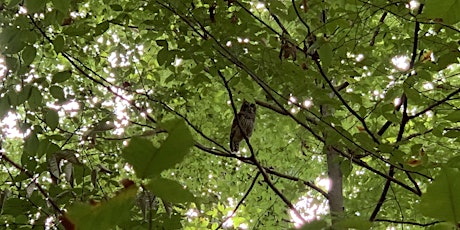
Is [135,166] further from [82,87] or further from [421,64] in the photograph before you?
[82,87]

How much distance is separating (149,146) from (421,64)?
1.79m

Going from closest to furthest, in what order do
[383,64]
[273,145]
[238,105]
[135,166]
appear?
[135,166] → [383,64] → [238,105] → [273,145]

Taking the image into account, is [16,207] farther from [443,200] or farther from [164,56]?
[443,200]

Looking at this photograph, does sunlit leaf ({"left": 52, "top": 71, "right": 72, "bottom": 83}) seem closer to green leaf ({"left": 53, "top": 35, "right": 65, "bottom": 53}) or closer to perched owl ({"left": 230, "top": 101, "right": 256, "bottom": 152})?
green leaf ({"left": 53, "top": 35, "right": 65, "bottom": 53})

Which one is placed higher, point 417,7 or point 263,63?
point 417,7

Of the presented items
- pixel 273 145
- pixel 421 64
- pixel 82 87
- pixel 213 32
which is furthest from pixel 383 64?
pixel 82 87

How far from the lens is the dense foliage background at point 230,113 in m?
0.45

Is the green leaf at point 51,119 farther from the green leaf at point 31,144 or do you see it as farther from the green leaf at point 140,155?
the green leaf at point 140,155

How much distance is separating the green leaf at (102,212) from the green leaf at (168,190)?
0.02 metres

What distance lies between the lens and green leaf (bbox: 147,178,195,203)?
37 centimetres

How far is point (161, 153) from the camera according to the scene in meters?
0.33

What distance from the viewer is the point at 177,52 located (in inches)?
85.9

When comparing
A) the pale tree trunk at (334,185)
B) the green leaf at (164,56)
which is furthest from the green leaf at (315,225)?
the pale tree trunk at (334,185)

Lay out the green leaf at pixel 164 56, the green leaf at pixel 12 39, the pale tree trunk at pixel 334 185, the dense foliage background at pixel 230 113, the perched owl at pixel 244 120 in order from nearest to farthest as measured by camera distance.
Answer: the dense foliage background at pixel 230 113, the green leaf at pixel 12 39, the green leaf at pixel 164 56, the perched owl at pixel 244 120, the pale tree trunk at pixel 334 185
